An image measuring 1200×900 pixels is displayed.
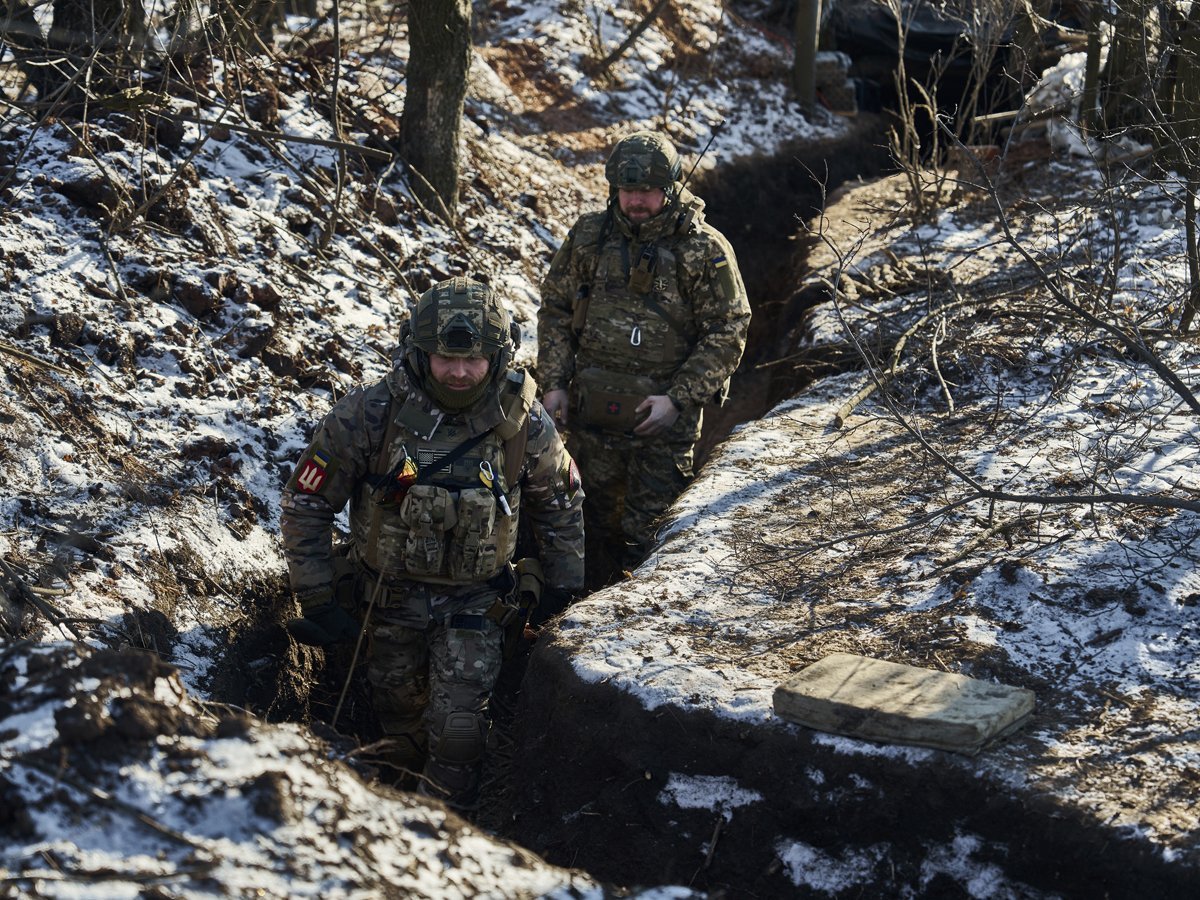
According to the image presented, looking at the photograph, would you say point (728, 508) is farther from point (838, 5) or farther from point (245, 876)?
point (838, 5)

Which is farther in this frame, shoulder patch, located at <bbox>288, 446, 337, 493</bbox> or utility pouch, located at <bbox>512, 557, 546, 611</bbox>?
utility pouch, located at <bbox>512, 557, 546, 611</bbox>

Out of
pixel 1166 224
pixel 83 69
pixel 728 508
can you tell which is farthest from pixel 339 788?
pixel 1166 224

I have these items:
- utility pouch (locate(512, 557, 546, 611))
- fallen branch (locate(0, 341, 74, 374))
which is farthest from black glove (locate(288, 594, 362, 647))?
fallen branch (locate(0, 341, 74, 374))

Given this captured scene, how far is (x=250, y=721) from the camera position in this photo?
3510mm

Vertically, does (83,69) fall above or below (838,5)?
below

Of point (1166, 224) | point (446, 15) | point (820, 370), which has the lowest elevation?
point (820, 370)

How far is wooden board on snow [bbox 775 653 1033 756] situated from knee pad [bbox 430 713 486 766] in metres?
1.42

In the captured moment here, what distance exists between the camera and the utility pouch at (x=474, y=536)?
A: 5.22m

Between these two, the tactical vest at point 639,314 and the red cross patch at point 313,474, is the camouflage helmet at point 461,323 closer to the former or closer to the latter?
the red cross patch at point 313,474

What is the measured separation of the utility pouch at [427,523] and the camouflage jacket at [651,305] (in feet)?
6.87

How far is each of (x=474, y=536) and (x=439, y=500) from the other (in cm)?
22

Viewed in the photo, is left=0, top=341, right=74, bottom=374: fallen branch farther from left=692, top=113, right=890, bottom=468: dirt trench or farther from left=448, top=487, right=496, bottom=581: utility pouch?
left=692, top=113, right=890, bottom=468: dirt trench

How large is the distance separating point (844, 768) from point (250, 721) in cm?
200

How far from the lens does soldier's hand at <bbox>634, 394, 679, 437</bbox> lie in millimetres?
6922
